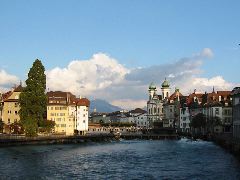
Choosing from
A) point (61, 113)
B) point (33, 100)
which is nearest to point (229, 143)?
point (33, 100)

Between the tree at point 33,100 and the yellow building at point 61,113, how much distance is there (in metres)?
43.8

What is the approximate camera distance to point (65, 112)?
173625mm

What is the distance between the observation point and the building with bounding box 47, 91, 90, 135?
172m

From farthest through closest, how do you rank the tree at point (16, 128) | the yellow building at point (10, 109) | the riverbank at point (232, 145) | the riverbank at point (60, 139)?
the yellow building at point (10, 109) → the tree at point (16, 128) → the riverbank at point (60, 139) → the riverbank at point (232, 145)

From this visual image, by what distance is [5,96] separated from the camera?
16612cm

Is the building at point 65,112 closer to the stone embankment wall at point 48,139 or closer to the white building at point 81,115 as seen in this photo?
the white building at point 81,115

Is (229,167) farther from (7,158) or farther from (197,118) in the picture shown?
(197,118)

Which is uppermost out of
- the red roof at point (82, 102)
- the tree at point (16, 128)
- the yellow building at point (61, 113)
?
the red roof at point (82, 102)

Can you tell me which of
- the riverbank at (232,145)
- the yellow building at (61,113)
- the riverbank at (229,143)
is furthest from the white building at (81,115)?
the riverbank at (232,145)

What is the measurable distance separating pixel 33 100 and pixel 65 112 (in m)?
51.9

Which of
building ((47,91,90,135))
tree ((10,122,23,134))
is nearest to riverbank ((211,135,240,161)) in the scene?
tree ((10,122,23,134))

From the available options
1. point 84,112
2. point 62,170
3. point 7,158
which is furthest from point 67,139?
point 62,170

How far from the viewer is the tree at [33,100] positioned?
394ft

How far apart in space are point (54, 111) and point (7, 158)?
9268 centimetres
